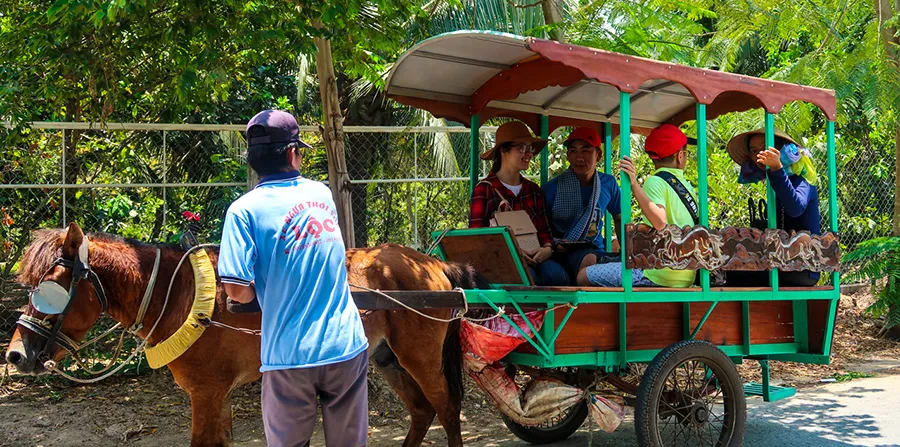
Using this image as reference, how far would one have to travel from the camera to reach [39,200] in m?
6.31

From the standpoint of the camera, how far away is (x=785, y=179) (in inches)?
196

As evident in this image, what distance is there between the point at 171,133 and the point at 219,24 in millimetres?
1837

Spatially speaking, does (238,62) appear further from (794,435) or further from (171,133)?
(794,435)

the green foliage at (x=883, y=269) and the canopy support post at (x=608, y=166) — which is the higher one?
the canopy support post at (x=608, y=166)

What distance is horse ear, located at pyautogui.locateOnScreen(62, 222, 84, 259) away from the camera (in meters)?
3.79

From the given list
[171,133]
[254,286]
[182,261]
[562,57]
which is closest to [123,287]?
[182,261]

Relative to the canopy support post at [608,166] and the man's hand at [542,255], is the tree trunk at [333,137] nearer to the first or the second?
the man's hand at [542,255]

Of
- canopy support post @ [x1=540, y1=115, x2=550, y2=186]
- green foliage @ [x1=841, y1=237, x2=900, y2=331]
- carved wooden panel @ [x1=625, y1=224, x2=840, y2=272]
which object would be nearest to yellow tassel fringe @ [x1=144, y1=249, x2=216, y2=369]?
carved wooden panel @ [x1=625, y1=224, x2=840, y2=272]

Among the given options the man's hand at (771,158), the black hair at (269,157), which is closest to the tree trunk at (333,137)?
the man's hand at (771,158)

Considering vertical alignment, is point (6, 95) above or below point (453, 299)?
above

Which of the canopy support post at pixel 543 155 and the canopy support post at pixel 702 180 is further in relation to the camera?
the canopy support post at pixel 543 155

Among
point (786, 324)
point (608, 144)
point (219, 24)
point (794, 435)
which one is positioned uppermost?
point (219, 24)

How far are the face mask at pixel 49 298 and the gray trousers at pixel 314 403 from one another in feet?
4.65

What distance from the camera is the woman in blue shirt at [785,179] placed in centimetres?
500
